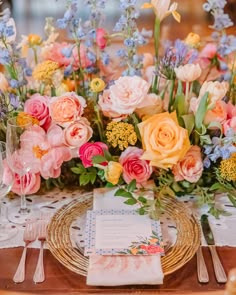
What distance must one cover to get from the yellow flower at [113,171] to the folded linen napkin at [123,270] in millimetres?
204

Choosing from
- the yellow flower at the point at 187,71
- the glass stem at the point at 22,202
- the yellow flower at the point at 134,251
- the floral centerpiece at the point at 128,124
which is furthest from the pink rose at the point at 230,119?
the glass stem at the point at 22,202

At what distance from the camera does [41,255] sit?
1071mm

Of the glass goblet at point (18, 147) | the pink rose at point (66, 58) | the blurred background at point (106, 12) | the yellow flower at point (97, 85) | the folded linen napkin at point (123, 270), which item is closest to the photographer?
the folded linen napkin at point (123, 270)

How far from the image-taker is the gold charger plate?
3.39ft

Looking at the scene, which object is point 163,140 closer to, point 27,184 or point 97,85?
point 97,85

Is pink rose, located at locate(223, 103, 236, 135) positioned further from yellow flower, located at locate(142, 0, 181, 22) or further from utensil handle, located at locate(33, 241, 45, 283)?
utensil handle, located at locate(33, 241, 45, 283)

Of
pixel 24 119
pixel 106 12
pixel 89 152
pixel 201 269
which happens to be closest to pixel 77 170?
pixel 89 152

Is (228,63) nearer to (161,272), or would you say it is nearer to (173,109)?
(173,109)

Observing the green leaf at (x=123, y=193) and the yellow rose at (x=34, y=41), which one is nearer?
the green leaf at (x=123, y=193)

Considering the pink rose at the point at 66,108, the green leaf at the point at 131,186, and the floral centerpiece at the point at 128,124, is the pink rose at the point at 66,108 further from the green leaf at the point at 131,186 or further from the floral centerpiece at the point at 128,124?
the green leaf at the point at 131,186

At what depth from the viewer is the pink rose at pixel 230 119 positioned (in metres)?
1.21

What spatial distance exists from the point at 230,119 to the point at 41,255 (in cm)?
50

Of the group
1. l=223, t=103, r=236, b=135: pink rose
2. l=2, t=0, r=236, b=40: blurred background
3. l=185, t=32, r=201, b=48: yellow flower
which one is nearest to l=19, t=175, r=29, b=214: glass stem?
l=223, t=103, r=236, b=135: pink rose

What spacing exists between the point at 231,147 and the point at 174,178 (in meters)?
0.14
